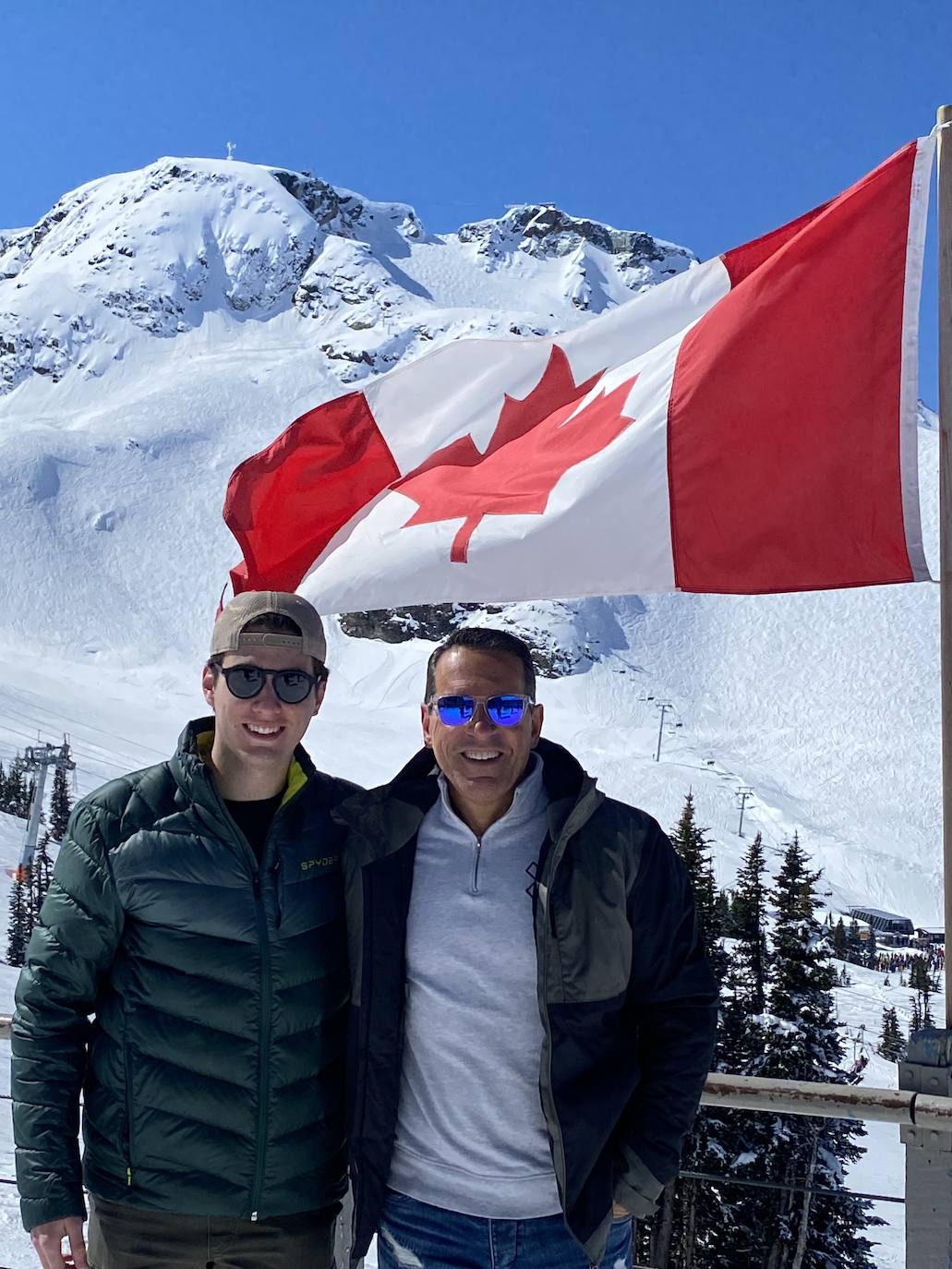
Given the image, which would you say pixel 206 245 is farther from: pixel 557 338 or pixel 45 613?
pixel 557 338

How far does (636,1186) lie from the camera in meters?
2.43

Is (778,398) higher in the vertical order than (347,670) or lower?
lower

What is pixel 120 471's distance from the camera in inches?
4555

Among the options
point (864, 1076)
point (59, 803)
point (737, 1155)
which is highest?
point (59, 803)

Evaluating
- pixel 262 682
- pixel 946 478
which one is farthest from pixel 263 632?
pixel 946 478

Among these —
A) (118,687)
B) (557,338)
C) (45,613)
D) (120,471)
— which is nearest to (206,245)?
(120,471)

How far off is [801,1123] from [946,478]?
663 inches

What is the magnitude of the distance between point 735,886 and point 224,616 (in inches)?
2387

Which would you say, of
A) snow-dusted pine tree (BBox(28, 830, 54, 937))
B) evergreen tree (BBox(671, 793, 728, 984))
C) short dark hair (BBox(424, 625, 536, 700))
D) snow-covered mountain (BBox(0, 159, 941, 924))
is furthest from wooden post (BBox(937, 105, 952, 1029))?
Answer: snow-covered mountain (BBox(0, 159, 941, 924))

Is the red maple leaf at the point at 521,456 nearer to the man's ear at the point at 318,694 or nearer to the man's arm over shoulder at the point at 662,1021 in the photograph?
the man's ear at the point at 318,694

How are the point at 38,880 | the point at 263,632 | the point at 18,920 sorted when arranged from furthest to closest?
the point at 38,880 < the point at 18,920 < the point at 263,632

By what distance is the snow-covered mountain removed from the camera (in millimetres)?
76062

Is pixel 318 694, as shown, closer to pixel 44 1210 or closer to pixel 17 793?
pixel 44 1210

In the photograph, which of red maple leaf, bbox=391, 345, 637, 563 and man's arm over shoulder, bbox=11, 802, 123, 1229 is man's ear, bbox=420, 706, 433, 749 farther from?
red maple leaf, bbox=391, 345, 637, 563
